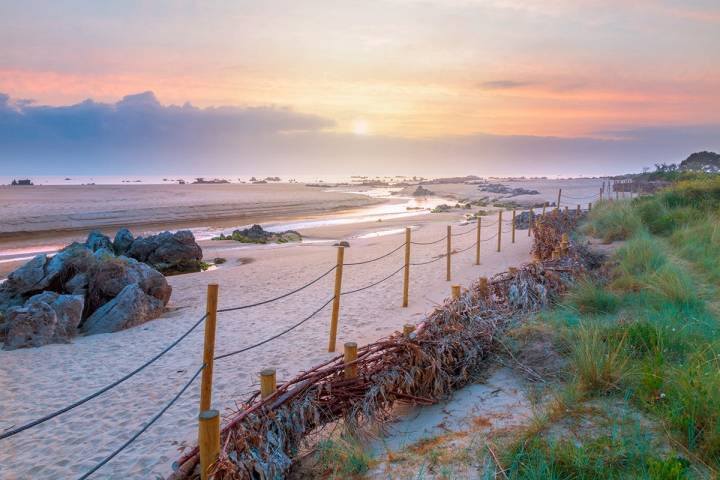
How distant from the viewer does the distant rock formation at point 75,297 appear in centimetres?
747

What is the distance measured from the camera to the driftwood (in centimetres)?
324

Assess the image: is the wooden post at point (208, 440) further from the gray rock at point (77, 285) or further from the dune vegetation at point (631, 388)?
the gray rock at point (77, 285)

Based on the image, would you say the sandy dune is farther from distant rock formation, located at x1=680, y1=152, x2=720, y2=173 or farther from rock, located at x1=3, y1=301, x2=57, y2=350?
distant rock formation, located at x1=680, y1=152, x2=720, y2=173

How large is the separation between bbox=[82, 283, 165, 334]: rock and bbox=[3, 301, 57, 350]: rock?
67cm

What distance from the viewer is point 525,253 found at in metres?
14.5

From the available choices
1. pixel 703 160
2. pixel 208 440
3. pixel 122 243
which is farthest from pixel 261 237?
pixel 703 160

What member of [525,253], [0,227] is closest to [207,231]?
[0,227]

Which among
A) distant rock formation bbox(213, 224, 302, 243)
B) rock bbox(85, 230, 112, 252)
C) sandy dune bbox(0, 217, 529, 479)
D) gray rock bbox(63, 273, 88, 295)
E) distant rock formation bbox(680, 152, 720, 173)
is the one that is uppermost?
distant rock formation bbox(680, 152, 720, 173)

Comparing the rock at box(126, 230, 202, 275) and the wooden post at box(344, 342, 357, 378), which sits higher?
the wooden post at box(344, 342, 357, 378)

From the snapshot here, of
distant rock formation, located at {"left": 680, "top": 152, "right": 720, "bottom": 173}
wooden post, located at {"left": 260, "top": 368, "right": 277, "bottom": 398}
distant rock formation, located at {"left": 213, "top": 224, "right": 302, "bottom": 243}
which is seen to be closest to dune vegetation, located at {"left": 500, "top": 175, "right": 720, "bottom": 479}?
wooden post, located at {"left": 260, "top": 368, "right": 277, "bottom": 398}

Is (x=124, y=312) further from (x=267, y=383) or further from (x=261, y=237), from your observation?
(x=261, y=237)

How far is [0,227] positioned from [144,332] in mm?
23771

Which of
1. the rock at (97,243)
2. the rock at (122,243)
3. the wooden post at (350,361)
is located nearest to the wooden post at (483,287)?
the wooden post at (350,361)

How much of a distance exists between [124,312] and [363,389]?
5.85m
